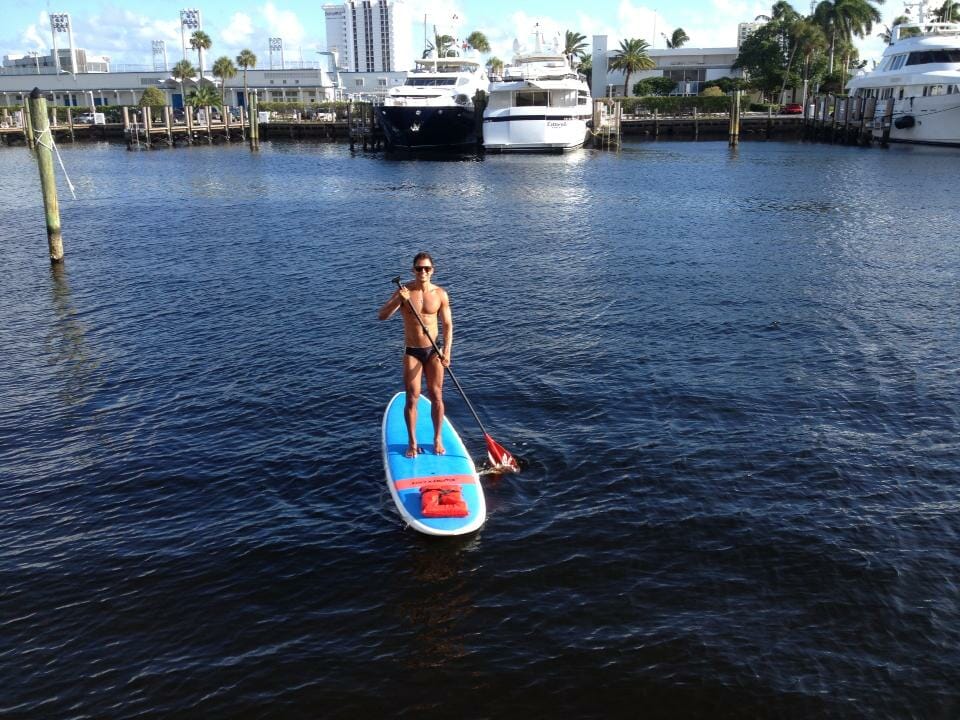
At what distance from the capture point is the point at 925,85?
67.2m

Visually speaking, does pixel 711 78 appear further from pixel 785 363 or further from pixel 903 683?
pixel 903 683

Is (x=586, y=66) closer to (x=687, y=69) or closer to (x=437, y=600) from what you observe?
(x=687, y=69)

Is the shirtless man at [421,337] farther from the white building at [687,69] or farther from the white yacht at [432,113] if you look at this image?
the white building at [687,69]

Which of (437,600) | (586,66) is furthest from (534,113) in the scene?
(586,66)

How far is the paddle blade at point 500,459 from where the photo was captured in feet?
39.5

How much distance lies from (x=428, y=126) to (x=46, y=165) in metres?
46.5

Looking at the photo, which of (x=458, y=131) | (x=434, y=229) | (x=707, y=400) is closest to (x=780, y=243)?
(x=434, y=229)

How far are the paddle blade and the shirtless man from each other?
0.91 metres

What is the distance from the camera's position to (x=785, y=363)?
16.5 metres

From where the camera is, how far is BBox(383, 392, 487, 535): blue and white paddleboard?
10047 mm

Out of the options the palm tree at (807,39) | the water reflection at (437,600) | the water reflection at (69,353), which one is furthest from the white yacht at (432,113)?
the water reflection at (437,600)

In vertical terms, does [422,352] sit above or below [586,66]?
below

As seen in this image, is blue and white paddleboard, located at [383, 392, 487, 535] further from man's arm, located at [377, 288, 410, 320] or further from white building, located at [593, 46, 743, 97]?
white building, located at [593, 46, 743, 97]

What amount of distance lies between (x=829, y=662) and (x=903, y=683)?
0.64 meters
